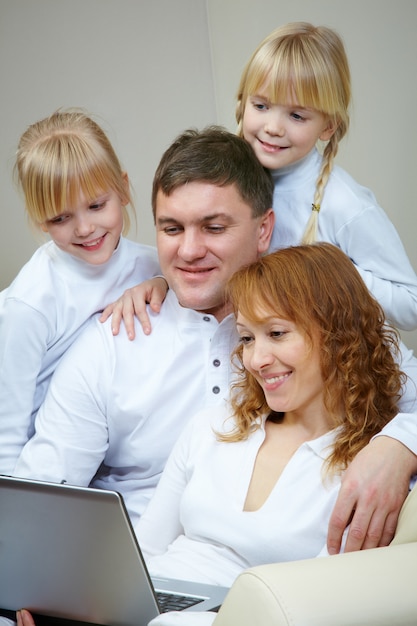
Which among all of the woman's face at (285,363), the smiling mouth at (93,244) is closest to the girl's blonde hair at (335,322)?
the woman's face at (285,363)

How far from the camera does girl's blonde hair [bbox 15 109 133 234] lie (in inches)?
80.7

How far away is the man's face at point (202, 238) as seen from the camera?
1.94m

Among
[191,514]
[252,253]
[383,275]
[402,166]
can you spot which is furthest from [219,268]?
[402,166]

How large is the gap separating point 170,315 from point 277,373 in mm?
488

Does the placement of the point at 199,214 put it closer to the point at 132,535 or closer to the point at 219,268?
the point at 219,268

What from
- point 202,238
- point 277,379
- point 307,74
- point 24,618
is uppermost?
point 307,74

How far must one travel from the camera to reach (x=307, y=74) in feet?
6.71

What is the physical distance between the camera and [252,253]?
2014mm

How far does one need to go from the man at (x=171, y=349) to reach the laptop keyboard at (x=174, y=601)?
0.57 meters

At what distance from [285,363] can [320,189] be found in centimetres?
65

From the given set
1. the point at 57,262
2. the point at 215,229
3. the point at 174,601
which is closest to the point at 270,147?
the point at 215,229

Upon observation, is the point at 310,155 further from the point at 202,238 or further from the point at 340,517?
the point at 340,517

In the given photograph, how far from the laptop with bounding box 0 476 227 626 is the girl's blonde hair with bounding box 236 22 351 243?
3.13 feet

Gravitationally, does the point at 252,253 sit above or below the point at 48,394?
above
